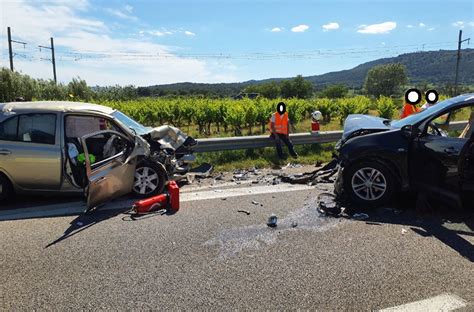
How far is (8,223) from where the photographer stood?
5391 mm

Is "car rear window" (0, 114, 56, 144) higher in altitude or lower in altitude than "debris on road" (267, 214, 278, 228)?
higher

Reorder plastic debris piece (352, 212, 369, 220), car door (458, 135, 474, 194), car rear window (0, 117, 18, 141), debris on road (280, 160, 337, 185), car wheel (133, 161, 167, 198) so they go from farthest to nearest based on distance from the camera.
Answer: debris on road (280, 160, 337, 185), car wheel (133, 161, 167, 198), car rear window (0, 117, 18, 141), plastic debris piece (352, 212, 369, 220), car door (458, 135, 474, 194)

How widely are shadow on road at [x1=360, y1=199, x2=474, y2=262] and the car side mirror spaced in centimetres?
104

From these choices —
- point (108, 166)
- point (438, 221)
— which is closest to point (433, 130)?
point (438, 221)

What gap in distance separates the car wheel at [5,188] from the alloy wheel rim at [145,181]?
6.37ft

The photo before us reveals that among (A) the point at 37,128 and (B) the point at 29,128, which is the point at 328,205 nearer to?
(A) the point at 37,128

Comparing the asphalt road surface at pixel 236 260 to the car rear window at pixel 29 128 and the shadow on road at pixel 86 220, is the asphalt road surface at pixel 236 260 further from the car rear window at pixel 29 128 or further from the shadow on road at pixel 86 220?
the car rear window at pixel 29 128

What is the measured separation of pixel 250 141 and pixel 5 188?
5523mm

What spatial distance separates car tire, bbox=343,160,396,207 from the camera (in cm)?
554

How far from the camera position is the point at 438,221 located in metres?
5.09

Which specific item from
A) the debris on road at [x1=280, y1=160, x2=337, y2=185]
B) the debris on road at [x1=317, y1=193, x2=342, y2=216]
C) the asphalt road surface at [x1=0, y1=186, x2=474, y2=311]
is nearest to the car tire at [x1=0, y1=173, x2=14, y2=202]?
the asphalt road surface at [x1=0, y1=186, x2=474, y2=311]

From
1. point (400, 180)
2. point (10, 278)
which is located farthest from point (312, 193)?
point (10, 278)

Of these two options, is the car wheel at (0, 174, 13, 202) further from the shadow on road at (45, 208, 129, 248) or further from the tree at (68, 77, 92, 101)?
the tree at (68, 77, 92, 101)

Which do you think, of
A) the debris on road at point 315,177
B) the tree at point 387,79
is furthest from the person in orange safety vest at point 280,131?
the tree at point 387,79
